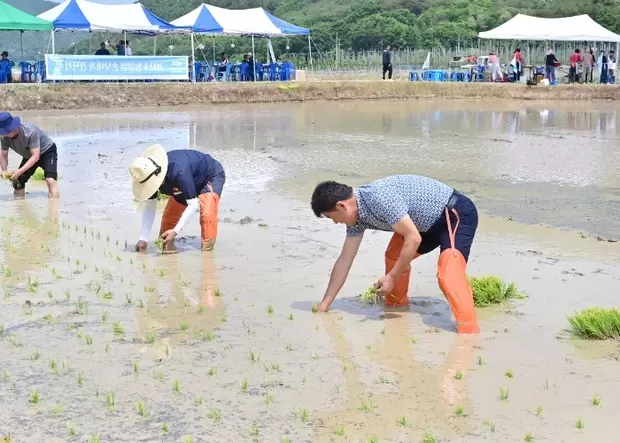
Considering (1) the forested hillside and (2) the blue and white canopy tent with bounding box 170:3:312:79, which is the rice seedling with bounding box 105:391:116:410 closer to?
(2) the blue and white canopy tent with bounding box 170:3:312:79

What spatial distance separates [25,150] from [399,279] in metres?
6.19

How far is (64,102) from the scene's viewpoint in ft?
87.9

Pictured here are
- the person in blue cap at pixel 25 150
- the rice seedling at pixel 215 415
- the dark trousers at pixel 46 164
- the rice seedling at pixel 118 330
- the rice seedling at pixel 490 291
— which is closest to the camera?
the rice seedling at pixel 215 415

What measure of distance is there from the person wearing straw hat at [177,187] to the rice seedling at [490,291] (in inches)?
106

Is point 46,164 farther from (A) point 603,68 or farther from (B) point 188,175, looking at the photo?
(A) point 603,68

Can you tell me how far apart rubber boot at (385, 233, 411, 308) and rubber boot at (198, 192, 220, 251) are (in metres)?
2.29

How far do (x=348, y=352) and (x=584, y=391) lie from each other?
147cm

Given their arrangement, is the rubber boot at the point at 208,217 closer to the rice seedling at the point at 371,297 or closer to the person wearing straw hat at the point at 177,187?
the person wearing straw hat at the point at 177,187

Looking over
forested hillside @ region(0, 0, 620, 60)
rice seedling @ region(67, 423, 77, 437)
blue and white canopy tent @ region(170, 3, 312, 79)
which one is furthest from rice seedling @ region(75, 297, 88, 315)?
forested hillside @ region(0, 0, 620, 60)

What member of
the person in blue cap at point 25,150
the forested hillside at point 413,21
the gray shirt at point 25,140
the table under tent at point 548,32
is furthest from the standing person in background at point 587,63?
the gray shirt at point 25,140

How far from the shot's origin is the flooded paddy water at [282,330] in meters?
4.52

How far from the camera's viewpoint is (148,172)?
7445 millimetres

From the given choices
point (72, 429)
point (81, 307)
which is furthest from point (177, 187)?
point (72, 429)

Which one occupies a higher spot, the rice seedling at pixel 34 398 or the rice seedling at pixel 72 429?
the rice seedling at pixel 34 398
